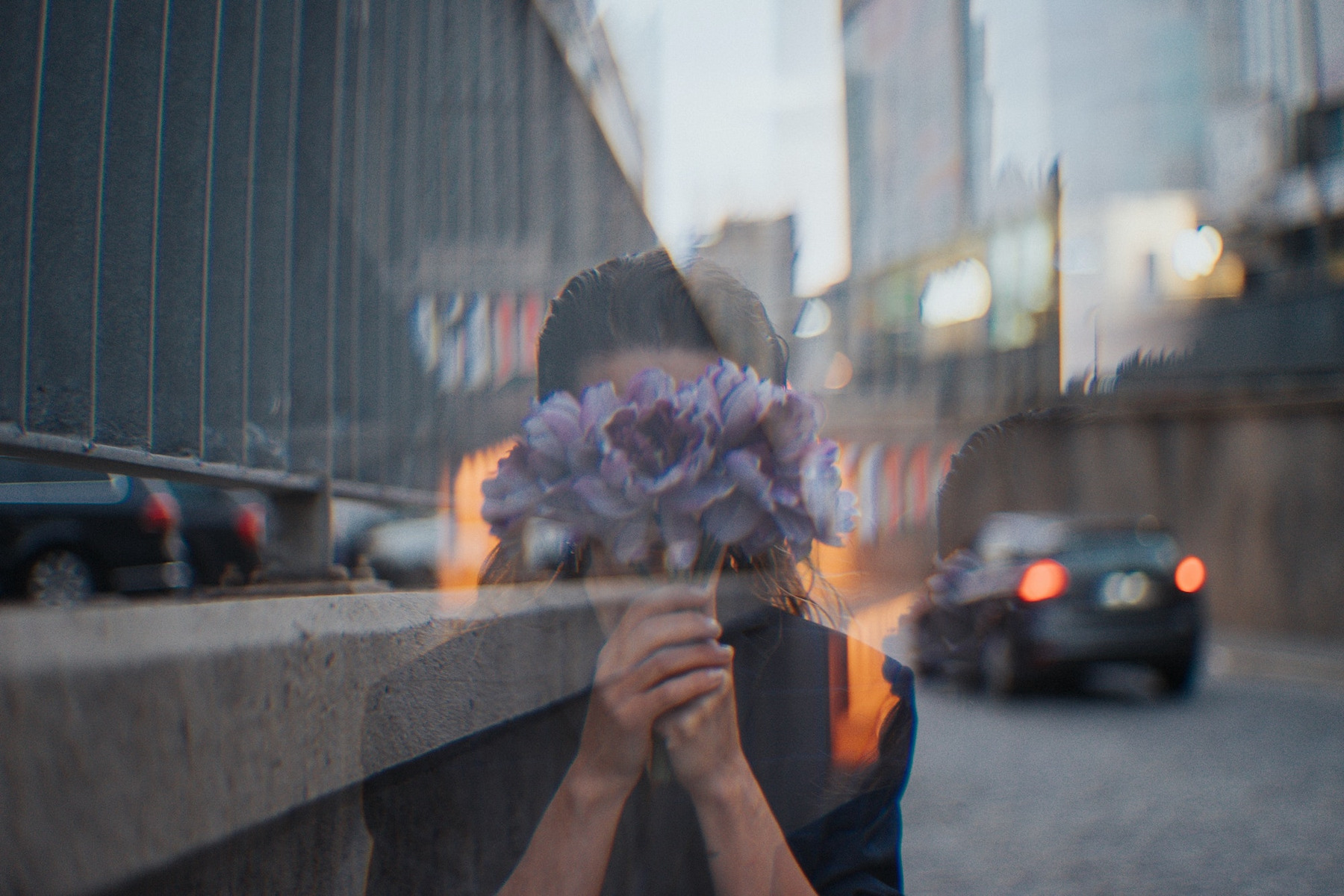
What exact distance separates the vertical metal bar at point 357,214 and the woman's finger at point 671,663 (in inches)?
58.6

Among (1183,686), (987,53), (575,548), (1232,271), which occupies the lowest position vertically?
(1183,686)

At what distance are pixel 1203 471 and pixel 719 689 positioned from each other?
1336cm

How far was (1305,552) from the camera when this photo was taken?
11438 millimetres

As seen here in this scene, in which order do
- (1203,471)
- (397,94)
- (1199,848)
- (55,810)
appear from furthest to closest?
1. (1203,471)
2. (1199,848)
3. (397,94)
4. (55,810)

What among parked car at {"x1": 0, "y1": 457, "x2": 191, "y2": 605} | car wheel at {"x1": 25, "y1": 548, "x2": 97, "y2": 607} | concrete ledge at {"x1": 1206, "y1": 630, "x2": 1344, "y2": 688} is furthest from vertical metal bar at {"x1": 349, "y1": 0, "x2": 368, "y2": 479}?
concrete ledge at {"x1": 1206, "y1": 630, "x2": 1344, "y2": 688}

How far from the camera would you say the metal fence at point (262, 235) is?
4.02ft

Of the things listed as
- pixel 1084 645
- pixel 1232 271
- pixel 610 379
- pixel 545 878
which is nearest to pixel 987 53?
pixel 610 379

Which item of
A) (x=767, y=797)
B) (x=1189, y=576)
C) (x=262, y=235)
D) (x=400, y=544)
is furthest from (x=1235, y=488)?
(x=262, y=235)

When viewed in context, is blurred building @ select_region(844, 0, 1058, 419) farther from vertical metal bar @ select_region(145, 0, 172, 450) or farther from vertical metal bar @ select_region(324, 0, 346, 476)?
vertical metal bar @ select_region(145, 0, 172, 450)

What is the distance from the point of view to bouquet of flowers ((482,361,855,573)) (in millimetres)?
958

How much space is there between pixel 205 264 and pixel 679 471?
1004 millimetres

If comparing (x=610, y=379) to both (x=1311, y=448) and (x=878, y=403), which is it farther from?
(x=1311, y=448)

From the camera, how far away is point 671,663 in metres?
0.98

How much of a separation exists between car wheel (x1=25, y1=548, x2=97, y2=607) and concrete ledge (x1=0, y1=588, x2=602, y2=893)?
6.33 metres
